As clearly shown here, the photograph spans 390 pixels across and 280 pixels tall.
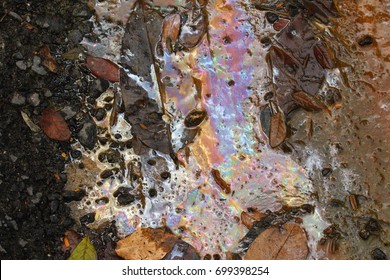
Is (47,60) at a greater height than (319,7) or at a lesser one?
lesser

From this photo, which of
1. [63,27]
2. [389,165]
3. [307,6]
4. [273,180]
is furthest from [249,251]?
[63,27]

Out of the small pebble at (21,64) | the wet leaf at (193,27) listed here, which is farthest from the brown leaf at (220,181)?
the small pebble at (21,64)

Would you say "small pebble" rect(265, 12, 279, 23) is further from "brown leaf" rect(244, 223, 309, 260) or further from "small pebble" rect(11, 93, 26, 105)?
"small pebble" rect(11, 93, 26, 105)

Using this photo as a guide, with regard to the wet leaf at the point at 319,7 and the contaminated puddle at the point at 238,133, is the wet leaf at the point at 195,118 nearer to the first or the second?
the contaminated puddle at the point at 238,133

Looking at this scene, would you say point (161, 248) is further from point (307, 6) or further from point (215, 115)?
point (307, 6)

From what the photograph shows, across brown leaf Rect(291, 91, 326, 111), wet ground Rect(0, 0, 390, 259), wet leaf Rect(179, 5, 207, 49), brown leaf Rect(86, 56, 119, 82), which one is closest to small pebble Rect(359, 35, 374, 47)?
wet ground Rect(0, 0, 390, 259)

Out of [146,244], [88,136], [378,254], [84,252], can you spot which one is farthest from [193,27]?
[378,254]

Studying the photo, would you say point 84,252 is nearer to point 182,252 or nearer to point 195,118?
point 182,252
